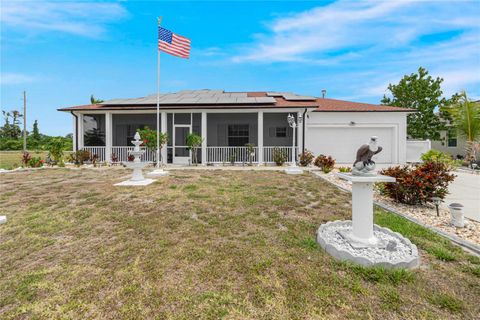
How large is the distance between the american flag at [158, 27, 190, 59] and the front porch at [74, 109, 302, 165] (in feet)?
12.0

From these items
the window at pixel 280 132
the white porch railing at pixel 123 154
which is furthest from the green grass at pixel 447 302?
the white porch railing at pixel 123 154

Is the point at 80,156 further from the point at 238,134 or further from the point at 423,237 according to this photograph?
the point at 423,237

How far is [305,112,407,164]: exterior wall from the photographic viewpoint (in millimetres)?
13969

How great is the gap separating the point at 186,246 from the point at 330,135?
525 inches

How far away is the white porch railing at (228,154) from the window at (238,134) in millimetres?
1064

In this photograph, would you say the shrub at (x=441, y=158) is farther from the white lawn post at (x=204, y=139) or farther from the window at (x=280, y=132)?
the white lawn post at (x=204, y=139)

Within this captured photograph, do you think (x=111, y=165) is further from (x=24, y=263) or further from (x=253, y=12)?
(x=253, y=12)

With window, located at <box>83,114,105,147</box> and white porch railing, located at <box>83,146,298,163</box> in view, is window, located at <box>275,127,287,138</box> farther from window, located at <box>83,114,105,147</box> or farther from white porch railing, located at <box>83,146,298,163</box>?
window, located at <box>83,114,105,147</box>

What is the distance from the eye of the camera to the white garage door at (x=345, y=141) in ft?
46.1

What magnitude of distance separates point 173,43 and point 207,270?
1062 centimetres

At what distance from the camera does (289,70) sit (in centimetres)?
2212

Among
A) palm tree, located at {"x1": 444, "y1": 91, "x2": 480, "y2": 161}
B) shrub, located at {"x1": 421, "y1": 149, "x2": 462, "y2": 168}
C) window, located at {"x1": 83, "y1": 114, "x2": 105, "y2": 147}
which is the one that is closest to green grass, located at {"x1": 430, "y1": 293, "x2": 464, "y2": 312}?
shrub, located at {"x1": 421, "y1": 149, "x2": 462, "y2": 168}

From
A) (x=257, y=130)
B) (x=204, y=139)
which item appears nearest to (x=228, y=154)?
(x=204, y=139)

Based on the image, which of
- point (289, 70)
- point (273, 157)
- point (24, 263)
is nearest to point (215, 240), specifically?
point (24, 263)
